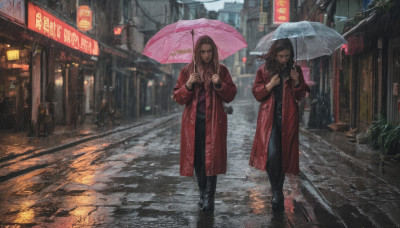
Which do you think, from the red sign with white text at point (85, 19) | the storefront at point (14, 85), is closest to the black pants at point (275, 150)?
the storefront at point (14, 85)

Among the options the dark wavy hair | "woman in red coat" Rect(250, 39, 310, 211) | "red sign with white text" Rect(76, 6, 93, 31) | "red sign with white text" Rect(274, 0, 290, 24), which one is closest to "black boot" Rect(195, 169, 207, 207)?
"woman in red coat" Rect(250, 39, 310, 211)

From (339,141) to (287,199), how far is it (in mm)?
8777

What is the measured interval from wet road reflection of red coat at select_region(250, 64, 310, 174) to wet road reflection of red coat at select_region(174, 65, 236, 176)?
1.31ft

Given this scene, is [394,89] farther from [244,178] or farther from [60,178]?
[60,178]

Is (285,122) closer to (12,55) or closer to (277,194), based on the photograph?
(277,194)

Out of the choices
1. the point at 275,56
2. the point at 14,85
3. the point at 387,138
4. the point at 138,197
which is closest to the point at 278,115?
the point at 275,56

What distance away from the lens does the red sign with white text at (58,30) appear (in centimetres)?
1328

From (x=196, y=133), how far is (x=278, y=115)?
3.14 ft

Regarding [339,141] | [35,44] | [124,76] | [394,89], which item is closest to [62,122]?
[35,44]

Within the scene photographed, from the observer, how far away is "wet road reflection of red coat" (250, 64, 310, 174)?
4.92m

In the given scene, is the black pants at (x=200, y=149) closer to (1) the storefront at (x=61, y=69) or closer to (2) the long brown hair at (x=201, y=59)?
(2) the long brown hair at (x=201, y=59)

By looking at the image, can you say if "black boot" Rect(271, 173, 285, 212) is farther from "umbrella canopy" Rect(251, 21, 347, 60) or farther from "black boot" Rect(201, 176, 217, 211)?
"umbrella canopy" Rect(251, 21, 347, 60)

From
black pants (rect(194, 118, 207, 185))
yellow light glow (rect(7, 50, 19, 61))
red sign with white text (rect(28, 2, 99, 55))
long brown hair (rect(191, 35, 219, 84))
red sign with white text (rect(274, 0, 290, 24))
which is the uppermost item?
red sign with white text (rect(274, 0, 290, 24))

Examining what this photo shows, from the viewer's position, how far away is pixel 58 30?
15.7 meters
